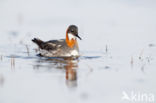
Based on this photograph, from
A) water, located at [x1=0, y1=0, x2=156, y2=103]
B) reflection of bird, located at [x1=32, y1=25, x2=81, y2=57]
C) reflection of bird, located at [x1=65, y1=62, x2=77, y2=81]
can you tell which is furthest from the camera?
reflection of bird, located at [x1=32, y1=25, x2=81, y2=57]

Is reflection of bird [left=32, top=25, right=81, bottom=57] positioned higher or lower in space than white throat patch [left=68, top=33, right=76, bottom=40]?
lower

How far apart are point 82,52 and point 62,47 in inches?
27.9

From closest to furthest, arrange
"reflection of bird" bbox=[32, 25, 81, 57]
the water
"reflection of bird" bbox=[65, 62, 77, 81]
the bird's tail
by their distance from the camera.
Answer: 1. the water
2. "reflection of bird" bbox=[65, 62, 77, 81]
3. "reflection of bird" bbox=[32, 25, 81, 57]
4. the bird's tail

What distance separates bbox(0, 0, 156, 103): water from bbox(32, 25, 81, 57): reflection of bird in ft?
1.23

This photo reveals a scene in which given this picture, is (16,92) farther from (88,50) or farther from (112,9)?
(112,9)

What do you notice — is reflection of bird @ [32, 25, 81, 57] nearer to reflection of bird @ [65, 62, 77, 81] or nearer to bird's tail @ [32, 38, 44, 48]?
bird's tail @ [32, 38, 44, 48]

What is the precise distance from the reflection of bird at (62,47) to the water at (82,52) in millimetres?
374

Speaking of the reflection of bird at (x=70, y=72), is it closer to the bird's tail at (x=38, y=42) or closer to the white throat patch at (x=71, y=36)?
the white throat patch at (x=71, y=36)

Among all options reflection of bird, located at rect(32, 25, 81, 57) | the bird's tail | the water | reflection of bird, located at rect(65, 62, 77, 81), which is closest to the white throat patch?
reflection of bird, located at rect(32, 25, 81, 57)

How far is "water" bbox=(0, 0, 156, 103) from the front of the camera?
987 centimetres

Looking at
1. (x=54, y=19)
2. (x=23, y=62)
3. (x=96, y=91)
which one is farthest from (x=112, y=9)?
(x=96, y=91)

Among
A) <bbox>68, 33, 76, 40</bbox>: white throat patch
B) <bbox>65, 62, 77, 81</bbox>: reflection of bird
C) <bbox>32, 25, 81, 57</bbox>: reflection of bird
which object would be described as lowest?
<bbox>65, 62, 77, 81</bbox>: reflection of bird

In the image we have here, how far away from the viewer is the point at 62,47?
1546cm

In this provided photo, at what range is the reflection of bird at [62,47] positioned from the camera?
15305 mm
